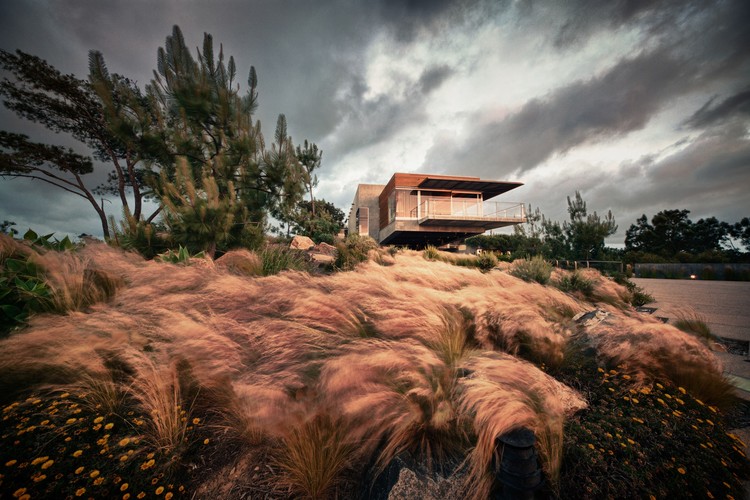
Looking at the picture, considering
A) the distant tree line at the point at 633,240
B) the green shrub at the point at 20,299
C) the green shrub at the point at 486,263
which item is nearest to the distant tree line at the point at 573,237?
the distant tree line at the point at 633,240

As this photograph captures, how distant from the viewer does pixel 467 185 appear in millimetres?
18016

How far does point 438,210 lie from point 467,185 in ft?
8.49

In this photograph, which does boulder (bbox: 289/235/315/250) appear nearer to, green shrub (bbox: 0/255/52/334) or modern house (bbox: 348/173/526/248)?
modern house (bbox: 348/173/526/248)

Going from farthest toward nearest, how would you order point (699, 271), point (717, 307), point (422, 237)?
point (422, 237) → point (699, 271) → point (717, 307)

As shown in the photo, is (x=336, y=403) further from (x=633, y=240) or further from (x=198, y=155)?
(x=633, y=240)

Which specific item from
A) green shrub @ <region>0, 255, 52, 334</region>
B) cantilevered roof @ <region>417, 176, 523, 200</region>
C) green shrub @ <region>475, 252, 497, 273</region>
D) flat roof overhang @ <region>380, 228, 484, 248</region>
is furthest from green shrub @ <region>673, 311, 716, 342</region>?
cantilevered roof @ <region>417, 176, 523, 200</region>

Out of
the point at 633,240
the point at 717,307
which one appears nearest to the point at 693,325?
the point at 717,307

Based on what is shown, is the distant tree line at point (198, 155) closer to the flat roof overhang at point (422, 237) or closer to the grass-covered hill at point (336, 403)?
the grass-covered hill at point (336, 403)

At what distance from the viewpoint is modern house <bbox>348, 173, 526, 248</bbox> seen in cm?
1623

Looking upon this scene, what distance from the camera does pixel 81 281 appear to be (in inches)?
93.1

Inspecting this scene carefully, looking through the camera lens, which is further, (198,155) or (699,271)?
(699,271)

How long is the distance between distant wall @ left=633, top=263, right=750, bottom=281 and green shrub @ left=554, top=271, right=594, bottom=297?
12.9 m

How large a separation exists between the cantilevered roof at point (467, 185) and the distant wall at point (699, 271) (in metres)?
8.93

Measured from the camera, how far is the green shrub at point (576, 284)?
5043mm
